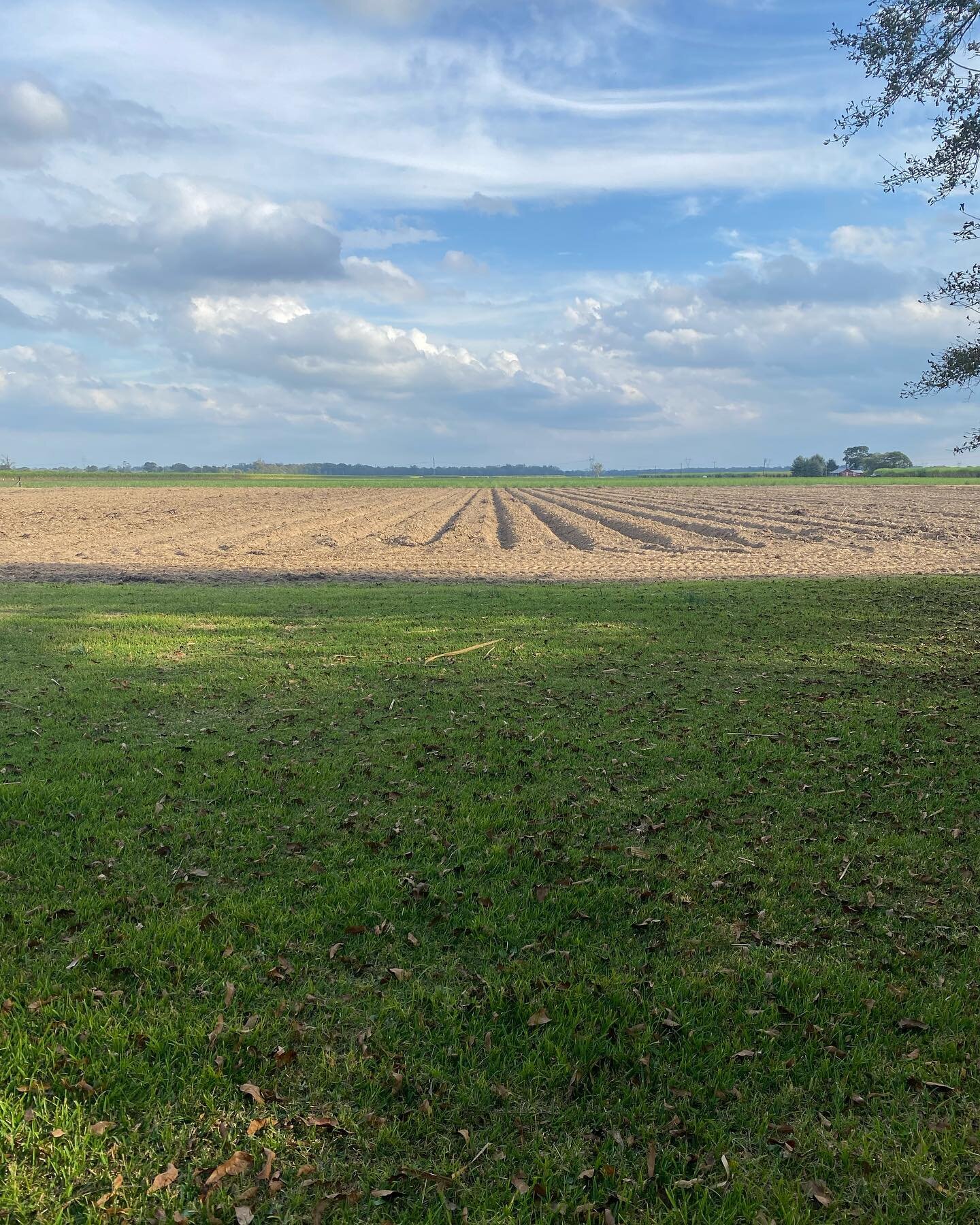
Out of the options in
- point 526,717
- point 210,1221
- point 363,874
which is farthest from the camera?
point 526,717

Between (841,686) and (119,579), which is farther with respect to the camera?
(119,579)

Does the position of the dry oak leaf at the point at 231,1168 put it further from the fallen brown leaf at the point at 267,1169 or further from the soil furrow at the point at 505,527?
the soil furrow at the point at 505,527

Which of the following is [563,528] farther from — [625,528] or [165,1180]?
[165,1180]

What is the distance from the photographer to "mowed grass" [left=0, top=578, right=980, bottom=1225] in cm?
400

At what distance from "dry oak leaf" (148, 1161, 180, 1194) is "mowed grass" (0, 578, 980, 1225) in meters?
0.01

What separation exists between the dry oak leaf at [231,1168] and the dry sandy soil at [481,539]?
23692 millimetres

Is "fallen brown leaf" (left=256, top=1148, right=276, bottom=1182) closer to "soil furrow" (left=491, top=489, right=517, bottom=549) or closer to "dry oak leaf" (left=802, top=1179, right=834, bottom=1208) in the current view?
"dry oak leaf" (left=802, top=1179, right=834, bottom=1208)

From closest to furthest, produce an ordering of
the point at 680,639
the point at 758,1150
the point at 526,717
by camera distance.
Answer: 1. the point at 758,1150
2. the point at 526,717
3. the point at 680,639

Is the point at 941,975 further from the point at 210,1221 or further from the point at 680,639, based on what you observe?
the point at 680,639

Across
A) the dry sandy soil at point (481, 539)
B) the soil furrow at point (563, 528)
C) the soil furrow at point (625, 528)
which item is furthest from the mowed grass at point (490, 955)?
the soil furrow at point (563, 528)

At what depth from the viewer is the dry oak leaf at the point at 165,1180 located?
3.86 m

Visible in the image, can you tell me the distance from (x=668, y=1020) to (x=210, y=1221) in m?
2.84

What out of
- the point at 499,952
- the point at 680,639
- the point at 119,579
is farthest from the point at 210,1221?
the point at 119,579

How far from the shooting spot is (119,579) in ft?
85.2
